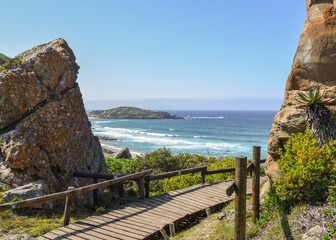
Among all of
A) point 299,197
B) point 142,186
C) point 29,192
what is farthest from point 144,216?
point 299,197

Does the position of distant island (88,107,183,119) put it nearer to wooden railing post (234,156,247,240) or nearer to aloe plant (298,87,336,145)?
aloe plant (298,87,336,145)

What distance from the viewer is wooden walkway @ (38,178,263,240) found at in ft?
22.1

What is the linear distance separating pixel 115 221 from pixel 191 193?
3.89 m

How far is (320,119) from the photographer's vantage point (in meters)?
6.36

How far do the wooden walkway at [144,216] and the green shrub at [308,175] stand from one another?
11.2 ft

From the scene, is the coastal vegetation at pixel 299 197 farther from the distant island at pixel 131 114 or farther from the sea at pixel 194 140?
the distant island at pixel 131 114

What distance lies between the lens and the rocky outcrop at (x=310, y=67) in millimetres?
7207

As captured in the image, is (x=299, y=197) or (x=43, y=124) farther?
(x=43, y=124)

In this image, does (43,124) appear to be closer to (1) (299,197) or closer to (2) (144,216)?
(2) (144,216)

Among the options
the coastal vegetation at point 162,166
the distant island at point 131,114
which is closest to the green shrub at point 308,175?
the coastal vegetation at point 162,166

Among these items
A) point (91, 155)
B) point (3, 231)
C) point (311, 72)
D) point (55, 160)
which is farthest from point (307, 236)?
point (91, 155)

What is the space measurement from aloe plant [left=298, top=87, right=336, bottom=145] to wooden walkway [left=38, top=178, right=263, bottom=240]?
450cm

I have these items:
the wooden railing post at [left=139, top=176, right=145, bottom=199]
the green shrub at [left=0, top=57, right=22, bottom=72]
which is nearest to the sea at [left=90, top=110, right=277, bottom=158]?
the wooden railing post at [left=139, top=176, right=145, bottom=199]

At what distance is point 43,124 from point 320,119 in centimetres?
928
